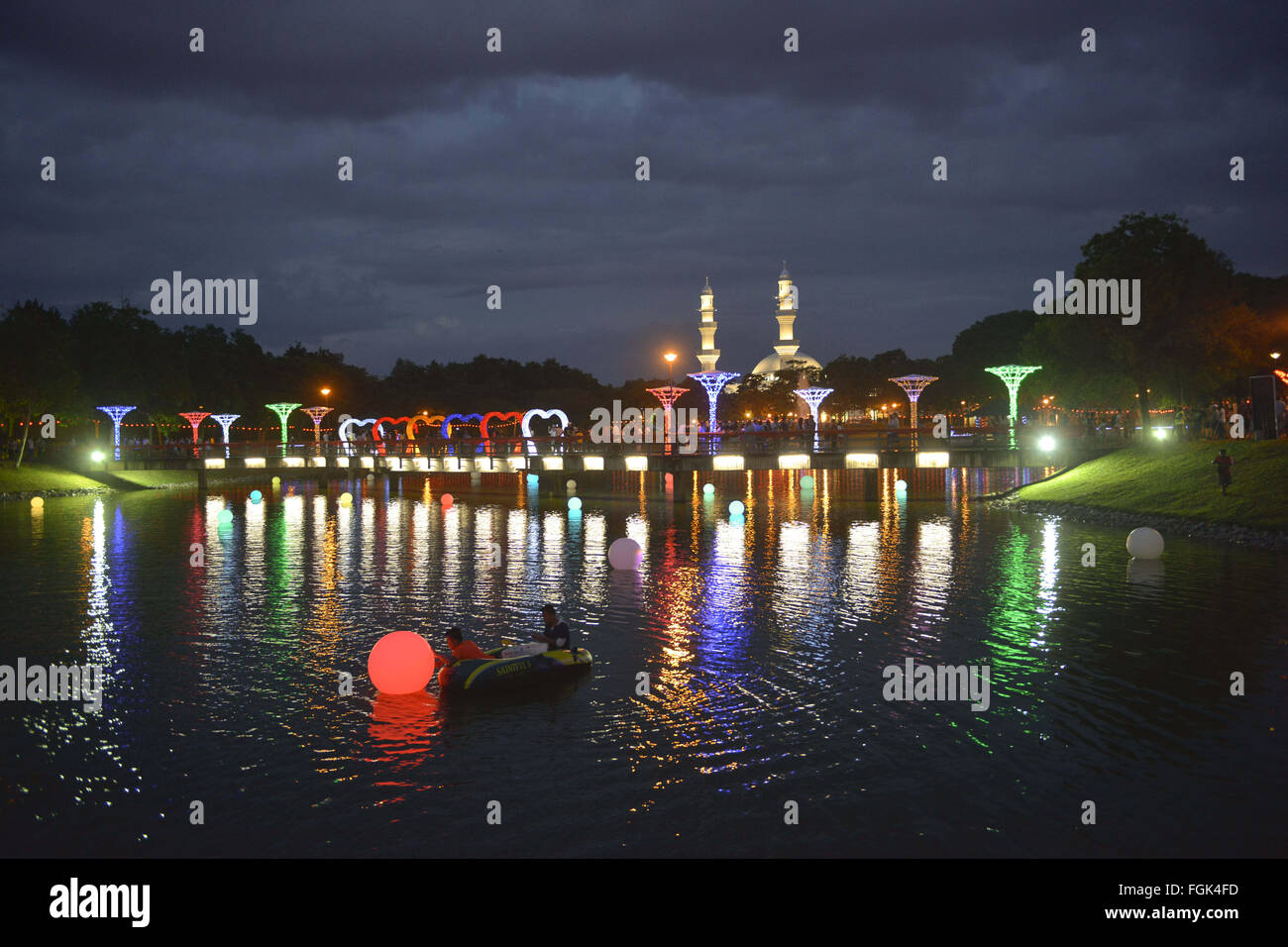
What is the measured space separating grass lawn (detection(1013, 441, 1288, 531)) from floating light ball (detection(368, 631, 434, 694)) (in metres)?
29.5

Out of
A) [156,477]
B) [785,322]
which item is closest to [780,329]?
[785,322]

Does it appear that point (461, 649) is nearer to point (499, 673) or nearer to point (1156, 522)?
point (499, 673)

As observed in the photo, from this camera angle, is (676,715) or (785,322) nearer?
(676,715)

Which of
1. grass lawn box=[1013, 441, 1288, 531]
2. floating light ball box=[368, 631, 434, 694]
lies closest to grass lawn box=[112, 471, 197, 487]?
grass lawn box=[1013, 441, 1288, 531]

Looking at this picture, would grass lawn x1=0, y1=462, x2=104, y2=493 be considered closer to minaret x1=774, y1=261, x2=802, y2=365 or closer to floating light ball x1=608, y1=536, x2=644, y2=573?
floating light ball x1=608, y1=536, x2=644, y2=573

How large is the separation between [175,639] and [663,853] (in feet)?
45.8

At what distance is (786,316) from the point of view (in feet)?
640

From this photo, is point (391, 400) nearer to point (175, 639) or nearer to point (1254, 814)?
point (175, 639)

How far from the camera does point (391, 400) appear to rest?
493 ft

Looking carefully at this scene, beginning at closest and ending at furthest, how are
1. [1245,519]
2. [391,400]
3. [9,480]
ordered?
1. [1245,519]
2. [9,480]
3. [391,400]

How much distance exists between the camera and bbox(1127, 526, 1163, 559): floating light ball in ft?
97.0

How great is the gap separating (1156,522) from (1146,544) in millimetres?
10019
